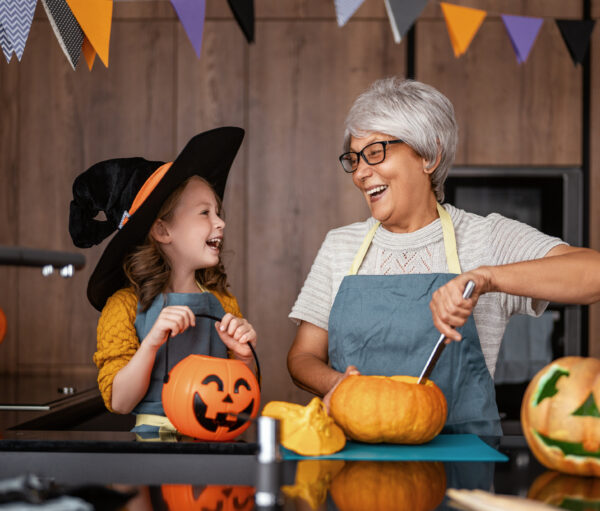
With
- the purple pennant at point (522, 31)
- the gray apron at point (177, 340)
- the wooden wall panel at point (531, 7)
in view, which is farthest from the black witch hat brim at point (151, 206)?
the wooden wall panel at point (531, 7)

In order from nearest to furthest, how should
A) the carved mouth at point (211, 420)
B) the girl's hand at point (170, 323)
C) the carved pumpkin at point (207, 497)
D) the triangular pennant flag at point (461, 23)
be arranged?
1. the carved pumpkin at point (207, 497)
2. the carved mouth at point (211, 420)
3. the girl's hand at point (170, 323)
4. the triangular pennant flag at point (461, 23)

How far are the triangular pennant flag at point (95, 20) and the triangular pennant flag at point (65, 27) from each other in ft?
0.08

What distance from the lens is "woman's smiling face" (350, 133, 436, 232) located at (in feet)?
4.58

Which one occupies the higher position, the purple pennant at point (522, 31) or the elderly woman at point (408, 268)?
the purple pennant at point (522, 31)

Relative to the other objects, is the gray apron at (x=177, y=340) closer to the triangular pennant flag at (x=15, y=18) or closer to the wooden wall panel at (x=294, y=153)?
the triangular pennant flag at (x=15, y=18)

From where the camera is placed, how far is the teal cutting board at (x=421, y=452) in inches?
34.0

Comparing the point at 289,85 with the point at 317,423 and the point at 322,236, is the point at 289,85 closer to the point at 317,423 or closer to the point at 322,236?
the point at 322,236

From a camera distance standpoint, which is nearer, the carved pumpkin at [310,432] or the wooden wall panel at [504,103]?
the carved pumpkin at [310,432]

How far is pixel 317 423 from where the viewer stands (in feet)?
2.85

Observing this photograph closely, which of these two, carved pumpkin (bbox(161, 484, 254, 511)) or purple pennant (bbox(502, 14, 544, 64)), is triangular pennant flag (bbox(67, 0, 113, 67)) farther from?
purple pennant (bbox(502, 14, 544, 64))

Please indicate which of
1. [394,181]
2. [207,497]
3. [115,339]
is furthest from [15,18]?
[207,497]

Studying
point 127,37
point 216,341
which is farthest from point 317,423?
point 127,37

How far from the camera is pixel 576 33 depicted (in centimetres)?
255

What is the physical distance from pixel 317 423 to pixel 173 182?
1.96 ft
